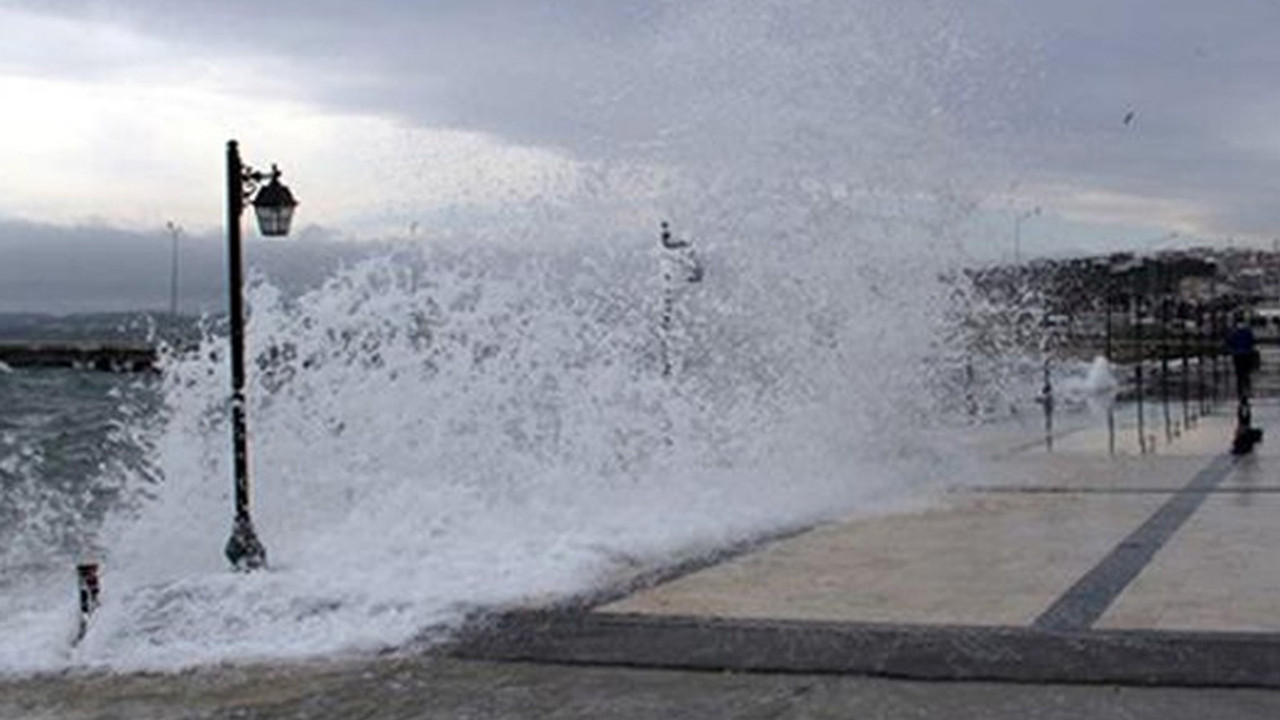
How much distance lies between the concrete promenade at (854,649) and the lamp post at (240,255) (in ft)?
7.40

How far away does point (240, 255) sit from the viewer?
41.5 ft

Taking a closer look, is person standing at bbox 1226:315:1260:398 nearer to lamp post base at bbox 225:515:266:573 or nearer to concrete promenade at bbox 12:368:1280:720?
concrete promenade at bbox 12:368:1280:720

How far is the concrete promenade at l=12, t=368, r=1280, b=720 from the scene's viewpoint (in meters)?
8.91

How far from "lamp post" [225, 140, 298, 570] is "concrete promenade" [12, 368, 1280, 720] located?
88.8 inches

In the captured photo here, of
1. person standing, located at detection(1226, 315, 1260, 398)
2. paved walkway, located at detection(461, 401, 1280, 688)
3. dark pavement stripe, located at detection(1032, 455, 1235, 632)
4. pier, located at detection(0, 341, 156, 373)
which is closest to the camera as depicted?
paved walkway, located at detection(461, 401, 1280, 688)

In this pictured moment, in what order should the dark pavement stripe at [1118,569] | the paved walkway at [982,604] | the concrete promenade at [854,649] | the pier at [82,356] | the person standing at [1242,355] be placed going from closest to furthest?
the concrete promenade at [854,649] → the paved walkway at [982,604] → the dark pavement stripe at [1118,569] → the person standing at [1242,355] → the pier at [82,356]

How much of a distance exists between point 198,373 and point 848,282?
24.0ft

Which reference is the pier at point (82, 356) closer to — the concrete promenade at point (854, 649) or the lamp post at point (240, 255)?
the lamp post at point (240, 255)

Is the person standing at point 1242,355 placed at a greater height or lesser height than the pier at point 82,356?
lesser

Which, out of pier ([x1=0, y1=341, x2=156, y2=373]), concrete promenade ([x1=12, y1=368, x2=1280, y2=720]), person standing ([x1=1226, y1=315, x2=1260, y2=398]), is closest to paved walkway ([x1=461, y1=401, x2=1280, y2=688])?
concrete promenade ([x1=12, y1=368, x2=1280, y2=720])

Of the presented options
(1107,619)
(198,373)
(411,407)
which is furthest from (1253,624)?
(198,373)

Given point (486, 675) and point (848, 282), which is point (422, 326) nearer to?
point (848, 282)

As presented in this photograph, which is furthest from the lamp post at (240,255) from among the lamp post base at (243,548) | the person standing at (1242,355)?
the person standing at (1242,355)

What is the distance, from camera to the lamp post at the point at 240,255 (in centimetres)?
1254
